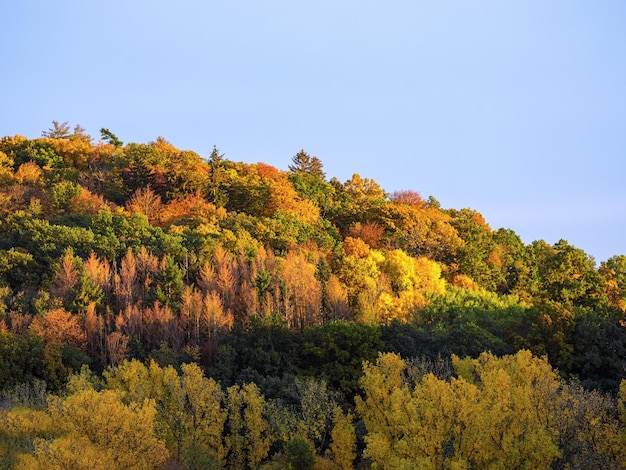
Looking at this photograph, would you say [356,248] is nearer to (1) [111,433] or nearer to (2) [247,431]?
(2) [247,431]

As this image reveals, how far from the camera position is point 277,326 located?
49.6m

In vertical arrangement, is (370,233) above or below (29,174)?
below

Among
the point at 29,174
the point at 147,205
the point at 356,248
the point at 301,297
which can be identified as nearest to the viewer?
the point at 301,297

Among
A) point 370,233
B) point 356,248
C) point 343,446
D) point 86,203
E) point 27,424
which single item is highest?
point 86,203

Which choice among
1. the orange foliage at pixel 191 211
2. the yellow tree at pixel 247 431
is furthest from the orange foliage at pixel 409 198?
the yellow tree at pixel 247 431

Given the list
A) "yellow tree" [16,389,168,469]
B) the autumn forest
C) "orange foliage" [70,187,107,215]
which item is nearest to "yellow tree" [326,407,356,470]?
the autumn forest

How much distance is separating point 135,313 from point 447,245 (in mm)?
31300

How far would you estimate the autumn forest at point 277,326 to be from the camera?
31.9 meters

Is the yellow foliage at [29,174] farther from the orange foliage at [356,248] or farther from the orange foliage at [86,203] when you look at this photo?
the orange foliage at [356,248]

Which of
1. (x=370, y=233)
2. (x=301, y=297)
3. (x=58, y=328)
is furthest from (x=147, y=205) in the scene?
(x=58, y=328)

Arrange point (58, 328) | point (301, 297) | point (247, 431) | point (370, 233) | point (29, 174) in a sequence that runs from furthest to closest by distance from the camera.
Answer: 1. point (29, 174)
2. point (370, 233)
3. point (301, 297)
4. point (58, 328)
5. point (247, 431)

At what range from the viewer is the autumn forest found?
3191 cm

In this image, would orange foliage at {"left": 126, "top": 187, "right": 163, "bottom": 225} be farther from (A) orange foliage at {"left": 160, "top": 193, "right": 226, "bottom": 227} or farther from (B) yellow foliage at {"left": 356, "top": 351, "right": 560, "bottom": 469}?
(B) yellow foliage at {"left": 356, "top": 351, "right": 560, "bottom": 469}

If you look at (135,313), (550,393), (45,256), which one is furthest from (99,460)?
(45,256)
